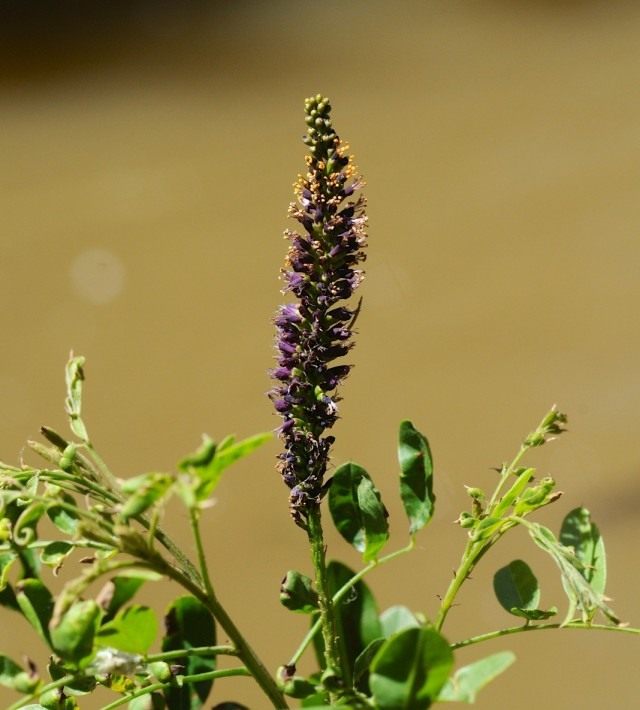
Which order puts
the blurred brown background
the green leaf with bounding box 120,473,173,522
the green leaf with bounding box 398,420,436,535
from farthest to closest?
the blurred brown background → the green leaf with bounding box 398,420,436,535 → the green leaf with bounding box 120,473,173,522

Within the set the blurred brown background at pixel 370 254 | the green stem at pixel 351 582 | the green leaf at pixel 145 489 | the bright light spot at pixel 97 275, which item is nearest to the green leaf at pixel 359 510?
the green stem at pixel 351 582

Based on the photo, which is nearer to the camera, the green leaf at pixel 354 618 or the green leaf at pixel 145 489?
the green leaf at pixel 145 489

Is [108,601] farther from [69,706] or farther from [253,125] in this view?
[253,125]

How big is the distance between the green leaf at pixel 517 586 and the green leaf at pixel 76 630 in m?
0.17

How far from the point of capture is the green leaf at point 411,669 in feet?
0.80

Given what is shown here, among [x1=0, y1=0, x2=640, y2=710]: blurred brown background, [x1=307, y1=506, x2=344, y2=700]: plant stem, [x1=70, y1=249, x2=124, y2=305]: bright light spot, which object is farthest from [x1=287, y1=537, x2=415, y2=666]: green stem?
[x1=70, y1=249, x2=124, y2=305]: bright light spot

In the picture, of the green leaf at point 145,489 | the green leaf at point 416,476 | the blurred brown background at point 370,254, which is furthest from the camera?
the blurred brown background at point 370,254

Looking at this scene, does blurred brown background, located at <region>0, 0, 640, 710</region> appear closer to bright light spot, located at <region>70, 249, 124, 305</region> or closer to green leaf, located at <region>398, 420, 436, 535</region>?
bright light spot, located at <region>70, 249, 124, 305</region>

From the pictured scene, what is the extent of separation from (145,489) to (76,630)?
40mm

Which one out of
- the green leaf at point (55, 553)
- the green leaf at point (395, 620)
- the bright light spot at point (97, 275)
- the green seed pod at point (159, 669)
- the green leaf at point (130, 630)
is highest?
the bright light spot at point (97, 275)

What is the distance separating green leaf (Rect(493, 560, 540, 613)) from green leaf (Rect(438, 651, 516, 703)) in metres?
0.11

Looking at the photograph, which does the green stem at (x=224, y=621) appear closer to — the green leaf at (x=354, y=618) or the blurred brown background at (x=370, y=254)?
the green leaf at (x=354, y=618)

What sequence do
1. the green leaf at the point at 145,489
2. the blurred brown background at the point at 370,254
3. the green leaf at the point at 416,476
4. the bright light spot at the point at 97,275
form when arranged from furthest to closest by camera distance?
the bright light spot at the point at 97,275 < the blurred brown background at the point at 370,254 < the green leaf at the point at 416,476 < the green leaf at the point at 145,489

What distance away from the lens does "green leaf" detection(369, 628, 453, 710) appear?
9.6 inches
